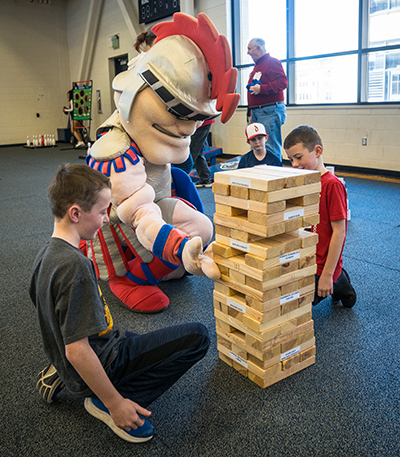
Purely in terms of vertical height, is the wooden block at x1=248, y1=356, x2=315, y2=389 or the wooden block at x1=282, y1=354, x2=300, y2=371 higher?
the wooden block at x1=282, y1=354, x2=300, y2=371

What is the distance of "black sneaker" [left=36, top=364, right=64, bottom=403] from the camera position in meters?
1.64

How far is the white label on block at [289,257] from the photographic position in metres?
1.58

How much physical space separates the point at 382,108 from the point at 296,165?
13.7ft

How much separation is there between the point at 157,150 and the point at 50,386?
1247mm

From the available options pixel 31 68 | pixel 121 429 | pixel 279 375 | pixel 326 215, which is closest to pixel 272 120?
pixel 326 215

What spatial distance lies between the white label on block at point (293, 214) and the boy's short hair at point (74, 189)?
2.17ft

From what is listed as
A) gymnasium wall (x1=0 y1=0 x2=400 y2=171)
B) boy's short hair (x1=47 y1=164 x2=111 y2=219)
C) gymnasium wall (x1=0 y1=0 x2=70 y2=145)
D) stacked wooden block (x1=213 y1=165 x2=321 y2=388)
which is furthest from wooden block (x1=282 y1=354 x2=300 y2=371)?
gymnasium wall (x1=0 y1=0 x2=70 y2=145)

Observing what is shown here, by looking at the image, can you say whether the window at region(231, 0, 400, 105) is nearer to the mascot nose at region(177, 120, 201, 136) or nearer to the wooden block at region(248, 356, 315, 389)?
the mascot nose at region(177, 120, 201, 136)

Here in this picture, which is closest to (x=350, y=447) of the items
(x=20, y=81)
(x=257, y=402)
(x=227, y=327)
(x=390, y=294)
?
(x=257, y=402)

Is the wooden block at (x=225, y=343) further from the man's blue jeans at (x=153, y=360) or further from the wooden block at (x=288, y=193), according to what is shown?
the wooden block at (x=288, y=193)

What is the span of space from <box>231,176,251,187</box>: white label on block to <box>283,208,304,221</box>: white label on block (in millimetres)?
178

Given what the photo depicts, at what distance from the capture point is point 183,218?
2492 mm

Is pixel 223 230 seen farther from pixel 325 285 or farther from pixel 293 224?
pixel 325 285

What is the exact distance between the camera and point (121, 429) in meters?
1.44
